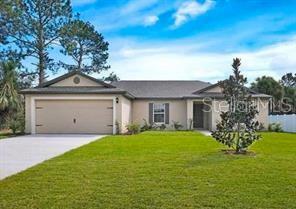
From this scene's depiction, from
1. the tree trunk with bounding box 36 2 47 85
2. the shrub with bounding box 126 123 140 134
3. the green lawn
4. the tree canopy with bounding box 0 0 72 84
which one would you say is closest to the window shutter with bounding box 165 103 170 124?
the shrub with bounding box 126 123 140 134

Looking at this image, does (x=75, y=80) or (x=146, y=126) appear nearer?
(x=75, y=80)

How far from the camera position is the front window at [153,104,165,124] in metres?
28.2

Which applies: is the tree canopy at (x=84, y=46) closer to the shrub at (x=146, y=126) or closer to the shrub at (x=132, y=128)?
the shrub at (x=146, y=126)

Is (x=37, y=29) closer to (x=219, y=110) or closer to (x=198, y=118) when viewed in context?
(x=198, y=118)

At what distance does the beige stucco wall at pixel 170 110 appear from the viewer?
2823 centimetres

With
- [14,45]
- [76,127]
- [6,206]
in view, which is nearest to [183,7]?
[6,206]

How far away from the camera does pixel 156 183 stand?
7.29 metres

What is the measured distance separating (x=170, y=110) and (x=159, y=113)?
847 mm

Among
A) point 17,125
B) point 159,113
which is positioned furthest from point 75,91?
point 159,113

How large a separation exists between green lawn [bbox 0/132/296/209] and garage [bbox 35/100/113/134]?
490 inches

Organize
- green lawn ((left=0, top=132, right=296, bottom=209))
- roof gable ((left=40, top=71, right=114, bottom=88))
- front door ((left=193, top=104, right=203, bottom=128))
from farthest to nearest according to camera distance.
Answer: front door ((left=193, top=104, right=203, bottom=128)) < roof gable ((left=40, top=71, right=114, bottom=88)) < green lawn ((left=0, top=132, right=296, bottom=209))

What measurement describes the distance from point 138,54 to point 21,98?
9808 millimetres

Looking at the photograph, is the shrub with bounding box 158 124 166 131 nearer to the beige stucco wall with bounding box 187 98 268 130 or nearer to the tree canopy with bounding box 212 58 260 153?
the beige stucco wall with bounding box 187 98 268 130

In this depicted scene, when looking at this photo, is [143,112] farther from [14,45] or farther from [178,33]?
[14,45]
